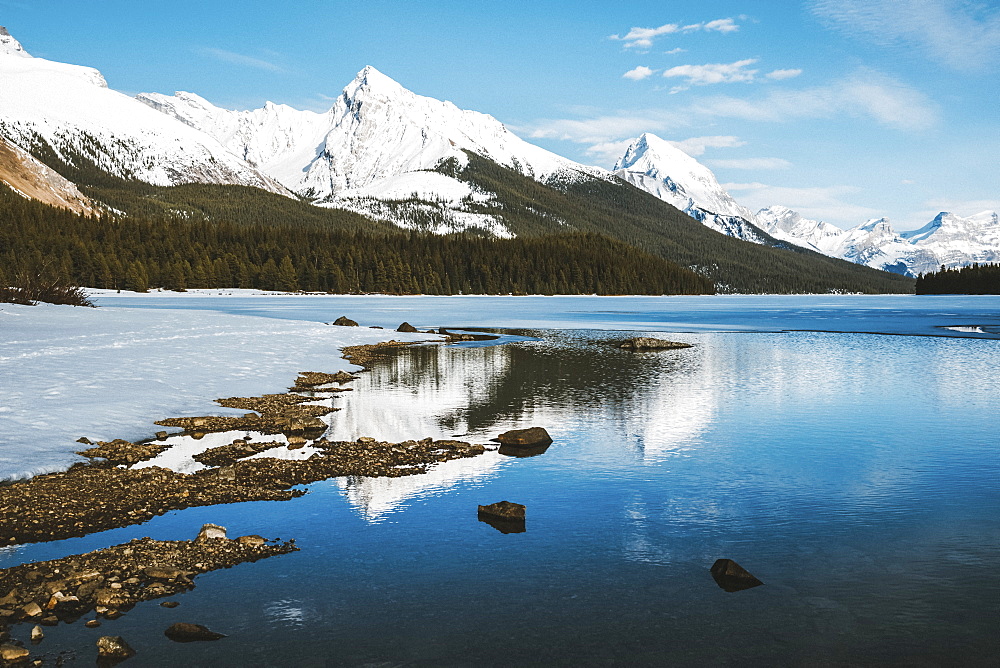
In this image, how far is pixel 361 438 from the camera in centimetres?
1858

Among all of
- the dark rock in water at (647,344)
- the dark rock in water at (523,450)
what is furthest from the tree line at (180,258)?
the dark rock in water at (523,450)

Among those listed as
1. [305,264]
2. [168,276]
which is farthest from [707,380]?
[305,264]

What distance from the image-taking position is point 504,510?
42.3 feet

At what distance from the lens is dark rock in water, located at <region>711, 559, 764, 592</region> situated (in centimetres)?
998

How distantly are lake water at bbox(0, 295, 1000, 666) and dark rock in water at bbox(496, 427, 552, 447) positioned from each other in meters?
0.46

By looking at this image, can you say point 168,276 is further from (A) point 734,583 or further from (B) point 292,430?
(A) point 734,583

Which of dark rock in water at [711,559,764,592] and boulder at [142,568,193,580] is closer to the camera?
boulder at [142,568,193,580]

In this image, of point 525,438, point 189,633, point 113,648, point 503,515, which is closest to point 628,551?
point 503,515

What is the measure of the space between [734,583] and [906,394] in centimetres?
2199

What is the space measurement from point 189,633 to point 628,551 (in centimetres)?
638

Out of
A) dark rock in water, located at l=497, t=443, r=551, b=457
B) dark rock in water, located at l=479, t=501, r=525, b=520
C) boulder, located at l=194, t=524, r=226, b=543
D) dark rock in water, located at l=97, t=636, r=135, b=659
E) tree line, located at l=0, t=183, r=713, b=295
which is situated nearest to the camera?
dark rock in water, located at l=97, t=636, r=135, b=659

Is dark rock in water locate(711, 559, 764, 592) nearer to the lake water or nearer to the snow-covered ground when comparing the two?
the lake water

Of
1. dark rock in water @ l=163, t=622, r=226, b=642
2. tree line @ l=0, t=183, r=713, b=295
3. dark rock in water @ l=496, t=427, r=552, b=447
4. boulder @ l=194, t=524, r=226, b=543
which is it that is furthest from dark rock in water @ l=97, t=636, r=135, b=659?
tree line @ l=0, t=183, r=713, b=295

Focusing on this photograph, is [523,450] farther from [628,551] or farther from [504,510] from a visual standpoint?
[628,551]
